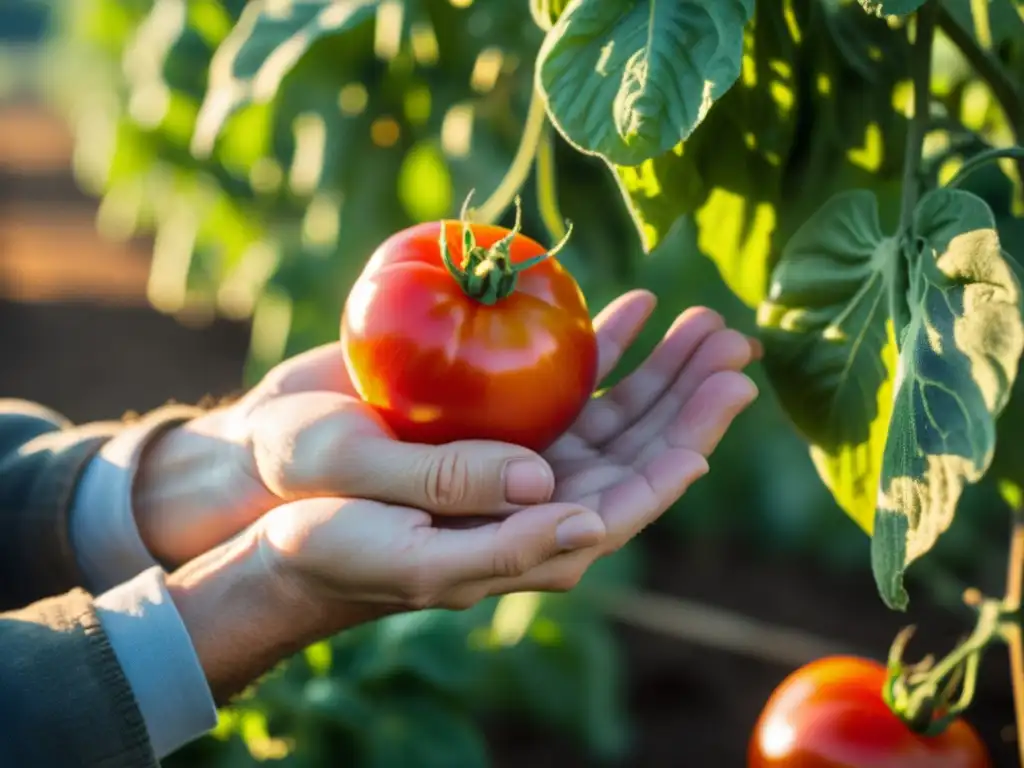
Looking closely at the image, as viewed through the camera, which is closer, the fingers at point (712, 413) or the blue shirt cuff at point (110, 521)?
the fingers at point (712, 413)

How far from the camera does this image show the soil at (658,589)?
2373 mm

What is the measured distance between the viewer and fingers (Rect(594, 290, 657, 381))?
4.83ft

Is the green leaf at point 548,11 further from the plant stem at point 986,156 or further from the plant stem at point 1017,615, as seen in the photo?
the plant stem at point 1017,615

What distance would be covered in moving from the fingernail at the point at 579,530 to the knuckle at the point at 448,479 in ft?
0.31

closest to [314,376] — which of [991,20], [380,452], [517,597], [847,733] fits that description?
[380,452]

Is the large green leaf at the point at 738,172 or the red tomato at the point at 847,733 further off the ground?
the large green leaf at the point at 738,172

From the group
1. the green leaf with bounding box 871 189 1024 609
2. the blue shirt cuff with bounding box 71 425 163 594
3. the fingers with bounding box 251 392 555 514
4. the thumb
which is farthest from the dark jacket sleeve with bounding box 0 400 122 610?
the green leaf with bounding box 871 189 1024 609

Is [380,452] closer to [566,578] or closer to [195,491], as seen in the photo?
[566,578]

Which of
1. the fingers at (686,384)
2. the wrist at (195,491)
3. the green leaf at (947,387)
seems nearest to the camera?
the green leaf at (947,387)

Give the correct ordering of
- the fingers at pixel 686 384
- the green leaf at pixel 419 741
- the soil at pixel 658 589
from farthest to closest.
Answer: the soil at pixel 658 589 → the green leaf at pixel 419 741 → the fingers at pixel 686 384

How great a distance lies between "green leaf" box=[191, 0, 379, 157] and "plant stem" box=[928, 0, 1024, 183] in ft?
1.95

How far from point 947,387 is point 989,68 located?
1.19 feet

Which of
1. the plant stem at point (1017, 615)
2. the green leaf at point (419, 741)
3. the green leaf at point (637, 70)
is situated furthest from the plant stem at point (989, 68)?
the green leaf at point (419, 741)

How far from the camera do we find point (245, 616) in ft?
4.11
